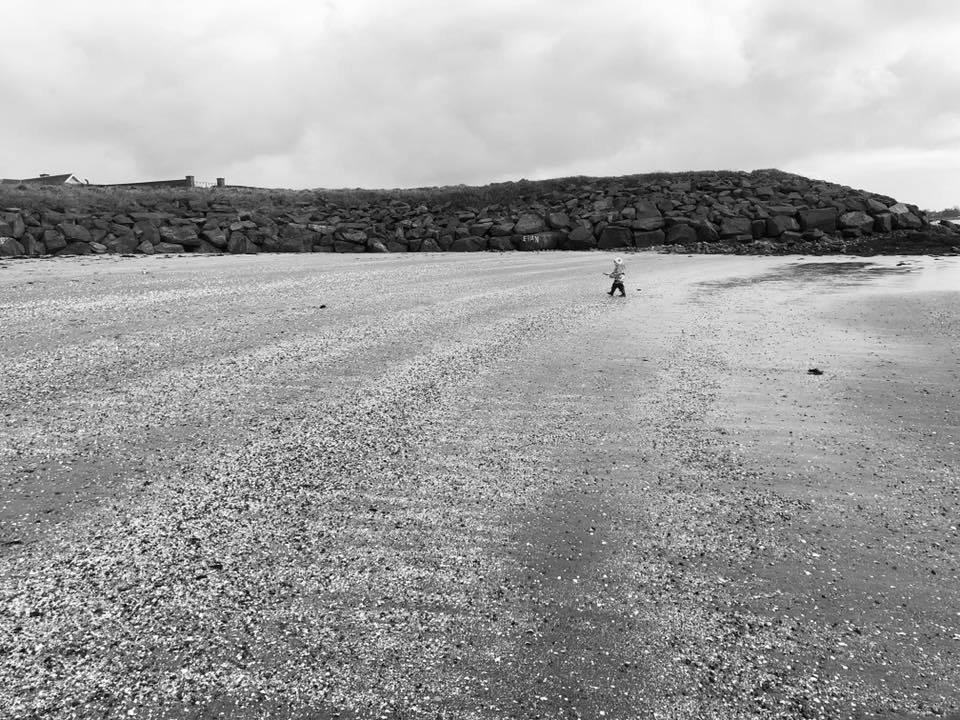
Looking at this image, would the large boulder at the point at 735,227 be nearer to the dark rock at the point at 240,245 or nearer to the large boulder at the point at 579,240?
the large boulder at the point at 579,240

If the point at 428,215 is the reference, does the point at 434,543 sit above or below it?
below

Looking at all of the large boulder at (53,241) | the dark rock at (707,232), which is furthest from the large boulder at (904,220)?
the large boulder at (53,241)

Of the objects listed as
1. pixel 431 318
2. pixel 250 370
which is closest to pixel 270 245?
pixel 431 318

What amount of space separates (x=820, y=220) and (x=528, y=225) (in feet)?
33.9

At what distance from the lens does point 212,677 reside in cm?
193

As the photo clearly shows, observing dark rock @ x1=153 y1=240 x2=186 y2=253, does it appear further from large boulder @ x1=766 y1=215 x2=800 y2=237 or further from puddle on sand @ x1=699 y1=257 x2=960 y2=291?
large boulder @ x1=766 y1=215 x2=800 y2=237

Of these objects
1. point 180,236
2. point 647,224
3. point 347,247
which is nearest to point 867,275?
point 647,224

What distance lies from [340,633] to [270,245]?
67.9 ft

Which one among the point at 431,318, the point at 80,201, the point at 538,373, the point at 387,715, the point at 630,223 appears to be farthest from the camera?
the point at 630,223

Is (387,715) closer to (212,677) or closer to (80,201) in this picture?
(212,677)

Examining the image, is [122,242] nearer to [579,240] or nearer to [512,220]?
[512,220]

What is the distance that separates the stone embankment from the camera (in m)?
19.6

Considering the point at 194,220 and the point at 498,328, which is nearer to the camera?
the point at 498,328

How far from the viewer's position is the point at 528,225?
2416cm
